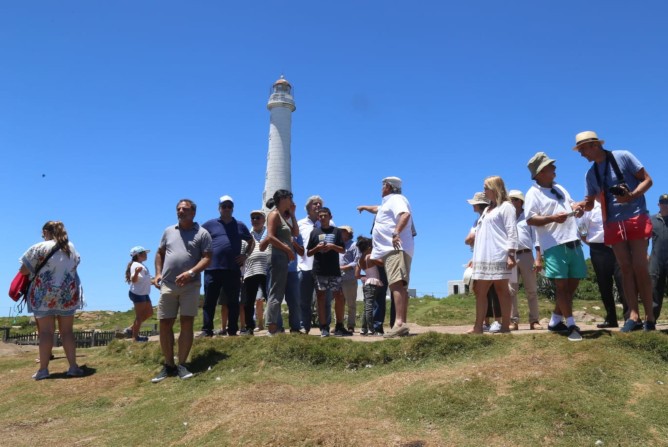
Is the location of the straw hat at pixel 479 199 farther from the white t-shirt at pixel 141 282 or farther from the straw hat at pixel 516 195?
the white t-shirt at pixel 141 282

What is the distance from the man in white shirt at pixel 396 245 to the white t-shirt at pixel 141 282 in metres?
4.88

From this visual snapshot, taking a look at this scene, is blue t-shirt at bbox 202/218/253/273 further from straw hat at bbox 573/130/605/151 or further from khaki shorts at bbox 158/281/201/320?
straw hat at bbox 573/130/605/151

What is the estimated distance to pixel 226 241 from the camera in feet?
25.4

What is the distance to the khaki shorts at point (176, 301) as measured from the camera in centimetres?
659

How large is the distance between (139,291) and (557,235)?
7.34 meters

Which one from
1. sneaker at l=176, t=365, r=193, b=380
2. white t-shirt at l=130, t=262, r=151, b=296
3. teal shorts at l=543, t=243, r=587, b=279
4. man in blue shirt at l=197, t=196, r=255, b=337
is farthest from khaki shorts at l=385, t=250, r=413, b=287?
white t-shirt at l=130, t=262, r=151, b=296

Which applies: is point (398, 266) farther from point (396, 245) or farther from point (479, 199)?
point (479, 199)

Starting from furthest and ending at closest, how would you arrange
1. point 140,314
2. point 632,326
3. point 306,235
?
1. point 140,314
2. point 306,235
3. point 632,326

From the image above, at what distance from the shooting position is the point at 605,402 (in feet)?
14.9

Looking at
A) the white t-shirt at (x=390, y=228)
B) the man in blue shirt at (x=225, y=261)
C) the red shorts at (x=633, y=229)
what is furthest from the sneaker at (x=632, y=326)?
the man in blue shirt at (x=225, y=261)

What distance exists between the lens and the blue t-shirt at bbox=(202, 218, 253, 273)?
7.68m

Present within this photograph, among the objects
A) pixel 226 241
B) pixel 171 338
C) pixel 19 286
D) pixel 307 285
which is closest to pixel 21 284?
pixel 19 286

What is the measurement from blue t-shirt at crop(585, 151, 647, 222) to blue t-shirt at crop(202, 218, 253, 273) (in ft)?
15.5

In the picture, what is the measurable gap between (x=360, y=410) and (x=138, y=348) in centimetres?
461
